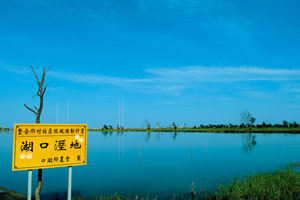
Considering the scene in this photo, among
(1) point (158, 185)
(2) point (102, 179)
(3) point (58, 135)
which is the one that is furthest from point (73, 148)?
(2) point (102, 179)

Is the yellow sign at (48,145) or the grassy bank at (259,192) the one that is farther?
the grassy bank at (259,192)

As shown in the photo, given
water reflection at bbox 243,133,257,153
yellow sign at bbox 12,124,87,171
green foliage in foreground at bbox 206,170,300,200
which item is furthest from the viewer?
water reflection at bbox 243,133,257,153

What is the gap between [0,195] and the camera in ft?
24.6

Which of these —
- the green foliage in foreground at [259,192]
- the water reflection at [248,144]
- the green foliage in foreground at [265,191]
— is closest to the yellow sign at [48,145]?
the green foliage in foreground at [259,192]

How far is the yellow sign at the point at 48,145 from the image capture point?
3.98 meters

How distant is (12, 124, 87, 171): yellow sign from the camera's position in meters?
3.98

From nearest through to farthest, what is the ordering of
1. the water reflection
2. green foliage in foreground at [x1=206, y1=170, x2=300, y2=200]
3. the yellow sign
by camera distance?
the yellow sign, green foliage in foreground at [x1=206, y1=170, x2=300, y2=200], the water reflection

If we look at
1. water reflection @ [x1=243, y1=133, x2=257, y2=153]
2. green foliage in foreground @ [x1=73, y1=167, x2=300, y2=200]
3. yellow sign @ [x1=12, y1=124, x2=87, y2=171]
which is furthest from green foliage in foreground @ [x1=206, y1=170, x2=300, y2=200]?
water reflection @ [x1=243, y1=133, x2=257, y2=153]

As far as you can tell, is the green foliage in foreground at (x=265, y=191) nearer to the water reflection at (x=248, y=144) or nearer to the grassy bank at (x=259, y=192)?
the grassy bank at (x=259, y=192)

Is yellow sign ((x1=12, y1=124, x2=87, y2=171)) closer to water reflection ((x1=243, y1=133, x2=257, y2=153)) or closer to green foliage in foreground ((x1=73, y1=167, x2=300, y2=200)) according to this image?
green foliage in foreground ((x1=73, y1=167, x2=300, y2=200))

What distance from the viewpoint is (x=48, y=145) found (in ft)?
14.0

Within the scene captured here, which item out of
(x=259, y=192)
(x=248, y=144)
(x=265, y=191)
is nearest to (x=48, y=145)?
(x=259, y=192)

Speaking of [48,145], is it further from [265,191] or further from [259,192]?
[265,191]

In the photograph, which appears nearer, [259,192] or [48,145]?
[48,145]
